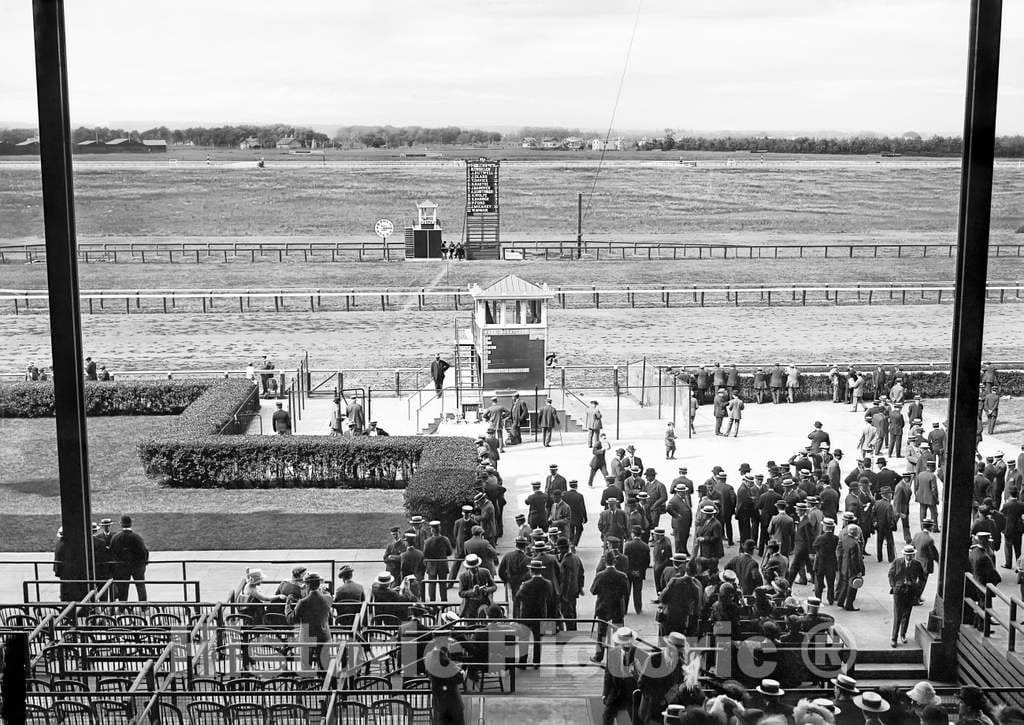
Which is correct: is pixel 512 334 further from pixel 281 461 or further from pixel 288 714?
pixel 288 714

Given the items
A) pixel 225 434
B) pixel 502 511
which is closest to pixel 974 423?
pixel 502 511

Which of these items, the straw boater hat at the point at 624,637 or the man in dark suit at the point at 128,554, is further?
the man in dark suit at the point at 128,554

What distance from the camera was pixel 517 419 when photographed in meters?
22.6

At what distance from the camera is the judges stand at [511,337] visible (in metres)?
24.8

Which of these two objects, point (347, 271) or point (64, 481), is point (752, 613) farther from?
point (347, 271)

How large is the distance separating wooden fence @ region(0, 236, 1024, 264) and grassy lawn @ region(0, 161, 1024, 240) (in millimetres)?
20842

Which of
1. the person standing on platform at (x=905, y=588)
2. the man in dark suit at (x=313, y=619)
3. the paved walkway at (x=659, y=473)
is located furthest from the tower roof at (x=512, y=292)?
the man in dark suit at (x=313, y=619)

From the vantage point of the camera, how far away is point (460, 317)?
43500 millimetres

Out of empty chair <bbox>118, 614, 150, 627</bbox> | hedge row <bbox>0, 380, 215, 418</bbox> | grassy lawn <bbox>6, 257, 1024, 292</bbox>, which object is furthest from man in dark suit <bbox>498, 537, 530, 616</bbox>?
grassy lawn <bbox>6, 257, 1024, 292</bbox>

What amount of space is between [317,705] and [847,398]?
19437mm

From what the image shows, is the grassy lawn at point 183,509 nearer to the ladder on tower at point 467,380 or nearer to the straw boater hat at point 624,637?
the ladder on tower at point 467,380

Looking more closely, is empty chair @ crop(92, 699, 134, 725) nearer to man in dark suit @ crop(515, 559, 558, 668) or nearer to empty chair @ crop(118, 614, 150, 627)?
empty chair @ crop(118, 614, 150, 627)

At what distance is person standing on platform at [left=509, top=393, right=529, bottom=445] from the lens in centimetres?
2259

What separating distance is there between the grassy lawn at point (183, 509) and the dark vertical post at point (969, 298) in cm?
850
